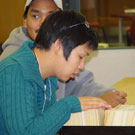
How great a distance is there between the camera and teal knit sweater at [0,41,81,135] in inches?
41.2

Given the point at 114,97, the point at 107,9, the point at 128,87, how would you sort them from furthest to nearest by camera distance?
the point at 107,9
the point at 128,87
the point at 114,97

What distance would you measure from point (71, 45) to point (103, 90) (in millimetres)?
633

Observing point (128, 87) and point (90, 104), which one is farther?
point (128, 87)

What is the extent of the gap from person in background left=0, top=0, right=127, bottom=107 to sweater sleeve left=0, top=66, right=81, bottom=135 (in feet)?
1.86

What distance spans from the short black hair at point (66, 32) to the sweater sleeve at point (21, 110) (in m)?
0.16

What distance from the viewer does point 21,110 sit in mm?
1043

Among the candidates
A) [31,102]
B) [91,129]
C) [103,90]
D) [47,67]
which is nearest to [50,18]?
[47,67]

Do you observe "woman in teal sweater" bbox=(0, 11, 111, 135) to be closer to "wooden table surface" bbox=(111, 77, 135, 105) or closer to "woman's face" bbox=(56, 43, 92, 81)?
"woman's face" bbox=(56, 43, 92, 81)

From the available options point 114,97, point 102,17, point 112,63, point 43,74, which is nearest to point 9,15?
point 112,63

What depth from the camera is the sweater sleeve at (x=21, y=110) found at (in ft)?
3.43

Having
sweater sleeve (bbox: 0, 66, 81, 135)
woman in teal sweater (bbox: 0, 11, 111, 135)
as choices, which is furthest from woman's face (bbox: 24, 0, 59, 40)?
sweater sleeve (bbox: 0, 66, 81, 135)

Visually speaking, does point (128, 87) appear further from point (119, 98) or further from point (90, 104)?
point (90, 104)

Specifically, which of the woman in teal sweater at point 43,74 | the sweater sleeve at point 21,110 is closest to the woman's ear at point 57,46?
the woman in teal sweater at point 43,74

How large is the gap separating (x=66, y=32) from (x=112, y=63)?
1718 millimetres
